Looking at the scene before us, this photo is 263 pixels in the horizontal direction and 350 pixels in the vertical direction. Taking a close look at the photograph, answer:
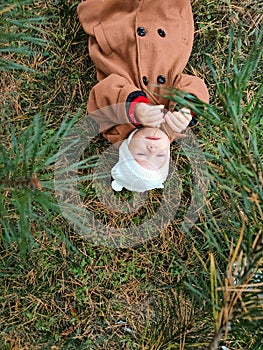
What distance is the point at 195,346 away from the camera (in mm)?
1014

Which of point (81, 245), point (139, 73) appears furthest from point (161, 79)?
point (81, 245)

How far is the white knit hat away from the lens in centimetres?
149

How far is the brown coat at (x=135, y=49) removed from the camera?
1.53m

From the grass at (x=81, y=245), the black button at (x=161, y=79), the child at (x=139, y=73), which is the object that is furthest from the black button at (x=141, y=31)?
the grass at (x=81, y=245)

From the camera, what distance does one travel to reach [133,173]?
1509mm

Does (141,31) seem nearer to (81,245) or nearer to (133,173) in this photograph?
(133,173)

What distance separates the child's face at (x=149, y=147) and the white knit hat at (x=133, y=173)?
17 mm

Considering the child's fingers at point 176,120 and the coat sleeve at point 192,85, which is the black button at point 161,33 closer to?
the coat sleeve at point 192,85

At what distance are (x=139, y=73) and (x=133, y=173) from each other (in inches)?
11.9

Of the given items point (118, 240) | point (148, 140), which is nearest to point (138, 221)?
point (118, 240)

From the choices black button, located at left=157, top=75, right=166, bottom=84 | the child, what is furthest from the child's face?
black button, located at left=157, top=75, right=166, bottom=84

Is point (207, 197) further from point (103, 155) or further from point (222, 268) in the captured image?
point (103, 155)

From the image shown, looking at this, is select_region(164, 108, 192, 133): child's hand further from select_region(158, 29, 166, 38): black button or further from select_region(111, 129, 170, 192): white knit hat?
select_region(158, 29, 166, 38): black button

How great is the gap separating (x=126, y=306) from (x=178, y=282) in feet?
0.65
